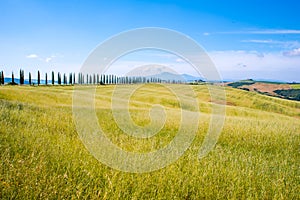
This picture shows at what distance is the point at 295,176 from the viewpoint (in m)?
6.03

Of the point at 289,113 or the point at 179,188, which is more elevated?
the point at 179,188

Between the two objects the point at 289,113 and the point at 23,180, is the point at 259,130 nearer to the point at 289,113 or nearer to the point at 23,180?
the point at 23,180

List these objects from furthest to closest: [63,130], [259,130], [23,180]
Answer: [259,130], [63,130], [23,180]

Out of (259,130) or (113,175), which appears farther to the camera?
(259,130)

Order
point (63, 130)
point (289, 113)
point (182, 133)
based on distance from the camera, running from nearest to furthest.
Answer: point (63, 130) → point (182, 133) → point (289, 113)

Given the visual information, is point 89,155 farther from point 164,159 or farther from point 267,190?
point 267,190

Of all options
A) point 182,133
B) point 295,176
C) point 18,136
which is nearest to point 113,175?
point 18,136

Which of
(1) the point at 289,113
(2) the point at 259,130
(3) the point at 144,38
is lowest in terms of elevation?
(1) the point at 289,113

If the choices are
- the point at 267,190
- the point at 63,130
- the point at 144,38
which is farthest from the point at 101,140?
the point at 267,190

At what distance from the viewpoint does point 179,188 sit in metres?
4.84

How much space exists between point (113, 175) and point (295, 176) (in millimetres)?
4118

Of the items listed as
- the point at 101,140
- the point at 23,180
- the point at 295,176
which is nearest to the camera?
the point at 23,180

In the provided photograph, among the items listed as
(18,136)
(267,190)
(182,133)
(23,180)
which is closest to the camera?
(23,180)

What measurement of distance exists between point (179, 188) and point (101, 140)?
3358 mm
